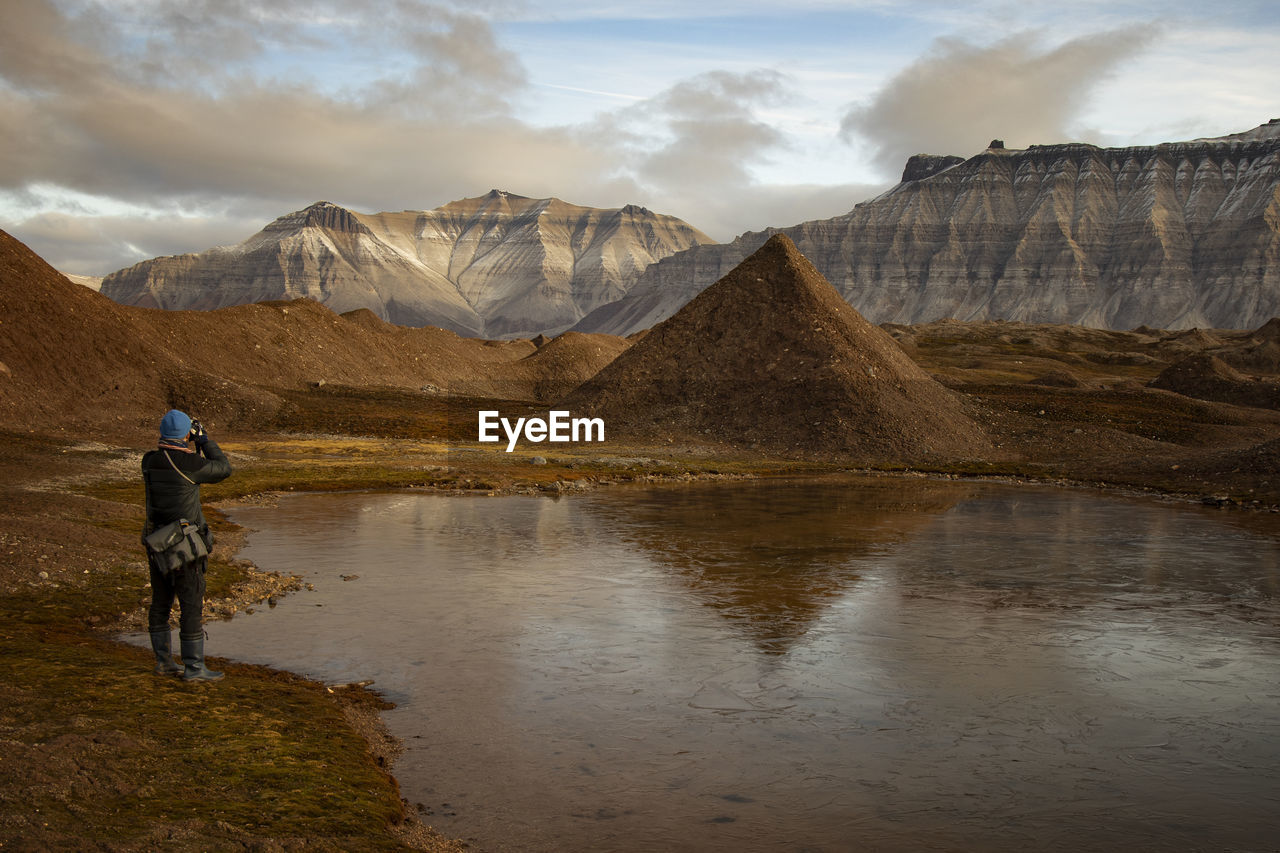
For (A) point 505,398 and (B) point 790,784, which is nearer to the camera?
(B) point 790,784

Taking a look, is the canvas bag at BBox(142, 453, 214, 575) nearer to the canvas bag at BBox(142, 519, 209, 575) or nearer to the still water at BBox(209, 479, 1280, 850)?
the canvas bag at BBox(142, 519, 209, 575)

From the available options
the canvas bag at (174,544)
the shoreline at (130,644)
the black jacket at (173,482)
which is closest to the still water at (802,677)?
the shoreline at (130,644)

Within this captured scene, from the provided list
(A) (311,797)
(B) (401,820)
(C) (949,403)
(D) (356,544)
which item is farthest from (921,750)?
(C) (949,403)

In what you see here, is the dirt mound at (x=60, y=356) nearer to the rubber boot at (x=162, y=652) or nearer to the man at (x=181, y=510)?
the rubber boot at (x=162, y=652)

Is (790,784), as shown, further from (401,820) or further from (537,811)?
→ (401,820)

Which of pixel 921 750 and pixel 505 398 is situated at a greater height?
pixel 505 398

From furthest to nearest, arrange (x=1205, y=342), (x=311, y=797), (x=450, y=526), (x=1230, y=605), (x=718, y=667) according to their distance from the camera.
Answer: (x=1205, y=342) < (x=450, y=526) < (x=1230, y=605) < (x=718, y=667) < (x=311, y=797)

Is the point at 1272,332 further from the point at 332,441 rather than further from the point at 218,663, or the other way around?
the point at 218,663

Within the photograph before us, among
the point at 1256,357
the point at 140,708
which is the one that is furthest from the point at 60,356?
the point at 1256,357
